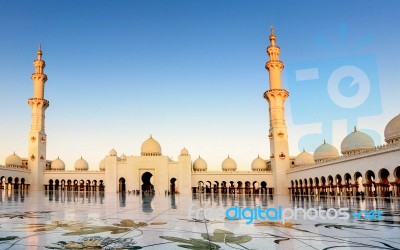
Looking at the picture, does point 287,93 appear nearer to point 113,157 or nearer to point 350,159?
point 350,159

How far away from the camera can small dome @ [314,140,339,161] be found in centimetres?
3644

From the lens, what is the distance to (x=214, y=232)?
4070mm

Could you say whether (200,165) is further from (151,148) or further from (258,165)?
(258,165)

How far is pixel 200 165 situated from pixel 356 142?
70.3 feet

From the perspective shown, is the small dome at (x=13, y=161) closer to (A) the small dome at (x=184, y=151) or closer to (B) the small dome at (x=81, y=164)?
(B) the small dome at (x=81, y=164)

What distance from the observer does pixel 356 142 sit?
29.5m

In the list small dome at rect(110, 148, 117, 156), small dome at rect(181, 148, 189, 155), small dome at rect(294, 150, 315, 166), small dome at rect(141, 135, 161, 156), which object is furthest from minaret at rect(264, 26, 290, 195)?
small dome at rect(110, 148, 117, 156)

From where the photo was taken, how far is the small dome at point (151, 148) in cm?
4345

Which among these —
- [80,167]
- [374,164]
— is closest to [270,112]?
[374,164]

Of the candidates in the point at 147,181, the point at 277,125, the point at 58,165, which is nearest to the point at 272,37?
the point at 277,125

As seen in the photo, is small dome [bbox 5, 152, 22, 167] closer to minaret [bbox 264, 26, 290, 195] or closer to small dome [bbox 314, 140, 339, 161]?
minaret [bbox 264, 26, 290, 195]

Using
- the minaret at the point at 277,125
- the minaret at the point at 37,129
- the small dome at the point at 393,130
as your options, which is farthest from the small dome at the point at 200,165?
the small dome at the point at 393,130

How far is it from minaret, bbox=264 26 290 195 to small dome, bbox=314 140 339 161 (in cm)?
332

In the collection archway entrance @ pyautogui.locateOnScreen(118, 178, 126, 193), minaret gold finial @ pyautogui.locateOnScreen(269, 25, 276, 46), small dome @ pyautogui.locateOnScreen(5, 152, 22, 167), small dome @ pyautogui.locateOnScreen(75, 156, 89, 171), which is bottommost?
archway entrance @ pyautogui.locateOnScreen(118, 178, 126, 193)
